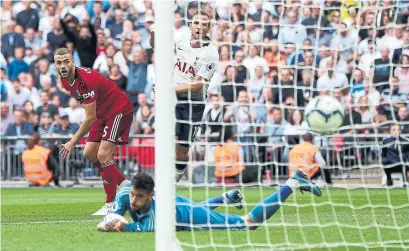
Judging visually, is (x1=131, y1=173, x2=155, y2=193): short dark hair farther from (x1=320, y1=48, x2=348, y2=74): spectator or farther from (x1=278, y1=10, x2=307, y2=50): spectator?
(x1=278, y1=10, x2=307, y2=50): spectator

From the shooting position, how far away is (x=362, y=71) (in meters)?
15.0

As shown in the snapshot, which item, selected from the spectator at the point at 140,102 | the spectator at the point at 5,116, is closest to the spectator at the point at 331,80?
the spectator at the point at 140,102

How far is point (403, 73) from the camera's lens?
14039mm

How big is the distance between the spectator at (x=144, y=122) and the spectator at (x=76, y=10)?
142 inches

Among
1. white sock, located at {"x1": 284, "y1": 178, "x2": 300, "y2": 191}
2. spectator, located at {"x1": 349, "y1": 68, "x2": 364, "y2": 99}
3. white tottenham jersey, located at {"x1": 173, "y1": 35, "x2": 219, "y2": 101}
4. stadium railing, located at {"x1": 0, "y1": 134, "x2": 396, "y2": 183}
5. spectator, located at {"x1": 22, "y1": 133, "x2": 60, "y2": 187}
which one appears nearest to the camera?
white sock, located at {"x1": 284, "y1": 178, "x2": 300, "y2": 191}

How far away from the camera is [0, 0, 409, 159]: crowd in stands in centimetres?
1380

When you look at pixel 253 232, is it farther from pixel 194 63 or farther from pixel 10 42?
pixel 10 42

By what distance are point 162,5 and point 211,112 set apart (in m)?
11.3

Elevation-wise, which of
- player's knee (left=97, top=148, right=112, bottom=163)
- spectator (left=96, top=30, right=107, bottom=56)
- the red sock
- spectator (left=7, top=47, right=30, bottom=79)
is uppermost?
spectator (left=96, top=30, right=107, bottom=56)

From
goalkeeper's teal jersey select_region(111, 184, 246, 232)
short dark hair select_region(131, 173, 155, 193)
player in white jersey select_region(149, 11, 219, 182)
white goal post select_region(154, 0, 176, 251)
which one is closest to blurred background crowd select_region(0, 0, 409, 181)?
player in white jersey select_region(149, 11, 219, 182)

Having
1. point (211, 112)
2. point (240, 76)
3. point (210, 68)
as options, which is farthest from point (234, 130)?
point (210, 68)

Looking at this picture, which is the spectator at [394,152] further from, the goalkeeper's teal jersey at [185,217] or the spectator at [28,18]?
the spectator at [28,18]

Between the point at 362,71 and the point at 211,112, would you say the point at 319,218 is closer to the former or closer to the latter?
the point at 362,71

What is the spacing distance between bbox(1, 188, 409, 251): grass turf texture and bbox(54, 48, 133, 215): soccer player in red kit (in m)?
0.56
